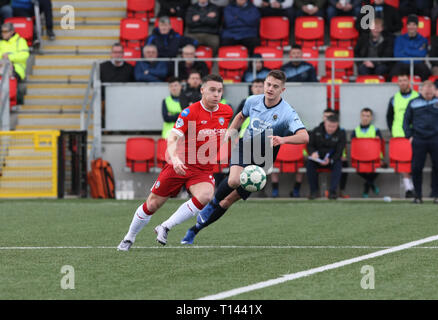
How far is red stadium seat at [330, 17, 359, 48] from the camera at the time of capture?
20828 millimetres

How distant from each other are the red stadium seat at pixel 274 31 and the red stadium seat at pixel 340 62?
1183mm

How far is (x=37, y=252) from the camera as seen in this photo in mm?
9492

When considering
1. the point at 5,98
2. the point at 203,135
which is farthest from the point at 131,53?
the point at 203,135

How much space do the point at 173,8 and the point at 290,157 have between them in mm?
4802

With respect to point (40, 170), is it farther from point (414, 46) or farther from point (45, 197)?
point (414, 46)

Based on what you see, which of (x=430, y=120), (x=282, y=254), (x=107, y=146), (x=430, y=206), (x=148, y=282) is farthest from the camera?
(x=107, y=146)

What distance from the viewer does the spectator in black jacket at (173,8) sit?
21.2 m

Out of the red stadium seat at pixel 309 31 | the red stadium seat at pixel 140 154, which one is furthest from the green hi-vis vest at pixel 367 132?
the red stadium seat at pixel 140 154

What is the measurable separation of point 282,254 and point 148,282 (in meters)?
2.20

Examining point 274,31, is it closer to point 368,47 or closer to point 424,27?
point 368,47

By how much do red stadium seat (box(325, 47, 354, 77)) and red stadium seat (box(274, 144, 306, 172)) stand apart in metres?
2.50

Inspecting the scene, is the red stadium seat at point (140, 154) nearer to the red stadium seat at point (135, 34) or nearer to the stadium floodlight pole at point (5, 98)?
the stadium floodlight pole at point (5, 98)

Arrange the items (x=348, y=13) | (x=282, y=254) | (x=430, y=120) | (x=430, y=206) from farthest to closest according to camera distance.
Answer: (x=348, y=13) < (x=430, y=120) < (x=430, y=206) < (x=282, y=254)
